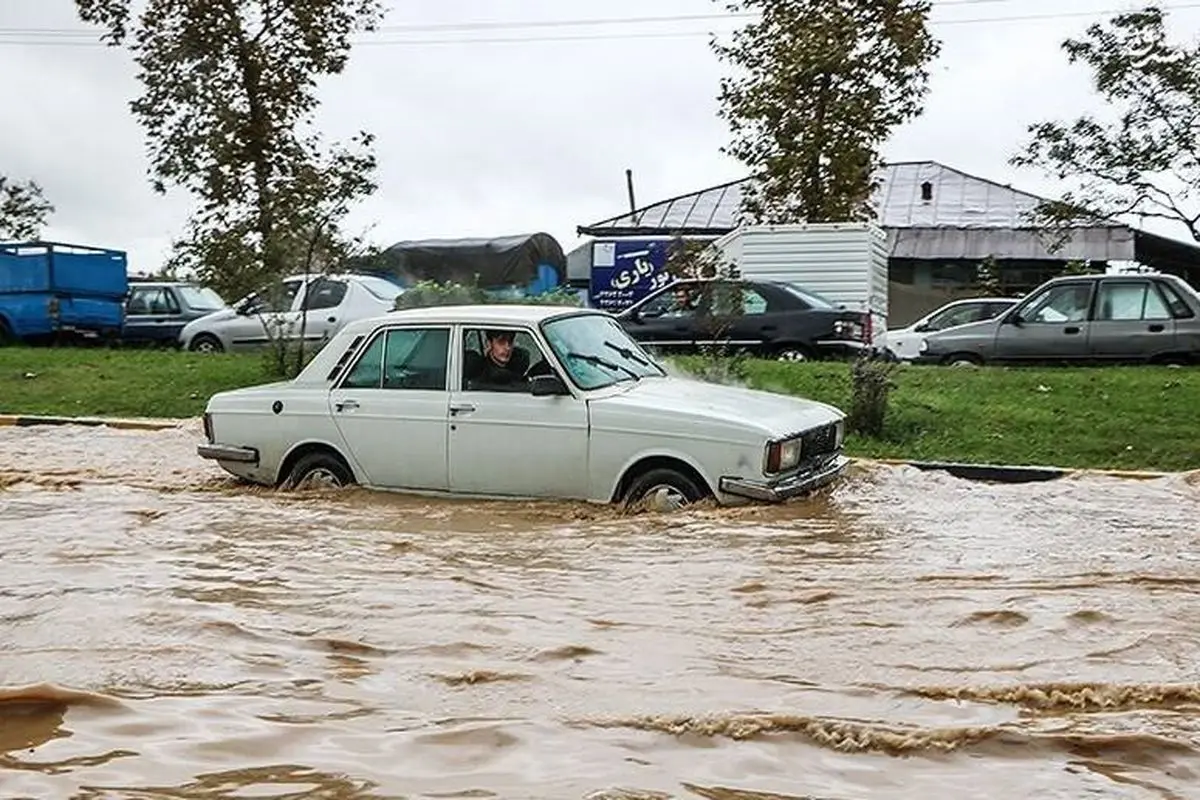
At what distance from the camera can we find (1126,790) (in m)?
3.71

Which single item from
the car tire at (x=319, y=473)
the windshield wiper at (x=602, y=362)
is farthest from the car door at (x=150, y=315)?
the windshield wiper at (x=602, y=362)

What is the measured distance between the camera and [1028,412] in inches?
502

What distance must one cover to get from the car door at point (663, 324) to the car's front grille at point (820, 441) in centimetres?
768

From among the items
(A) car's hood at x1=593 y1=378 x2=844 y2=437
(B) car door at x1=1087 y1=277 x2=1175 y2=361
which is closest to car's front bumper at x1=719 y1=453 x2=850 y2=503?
(A) car's hood at x1=593 y1=378 x2=844 y2=437

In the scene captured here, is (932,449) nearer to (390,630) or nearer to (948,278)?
(390,630)

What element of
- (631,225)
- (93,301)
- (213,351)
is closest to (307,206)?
(213,351)

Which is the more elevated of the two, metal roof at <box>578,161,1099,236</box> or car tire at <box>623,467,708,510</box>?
metal roof at <box>578,161,1099,236</box>

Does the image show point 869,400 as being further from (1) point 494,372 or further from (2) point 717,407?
(1) point 494,372

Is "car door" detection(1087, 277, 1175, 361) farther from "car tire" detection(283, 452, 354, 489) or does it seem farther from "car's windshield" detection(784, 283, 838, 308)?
"car tire" detection(283, 452, 354, 489)

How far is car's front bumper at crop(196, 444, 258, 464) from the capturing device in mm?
9797

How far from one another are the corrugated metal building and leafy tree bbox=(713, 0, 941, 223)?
6633 mm

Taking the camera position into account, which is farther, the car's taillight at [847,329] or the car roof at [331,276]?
the car's taillight at [847,329]

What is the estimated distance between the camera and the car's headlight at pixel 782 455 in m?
8.12

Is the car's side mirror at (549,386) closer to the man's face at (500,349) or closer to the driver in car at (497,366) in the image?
the driver in car at (497,366)
